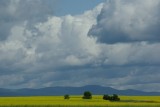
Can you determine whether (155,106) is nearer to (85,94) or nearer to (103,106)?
(103,106)

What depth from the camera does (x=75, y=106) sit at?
9925 centimetres

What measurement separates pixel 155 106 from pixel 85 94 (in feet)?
155

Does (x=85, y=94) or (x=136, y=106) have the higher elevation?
(x=85, y=94)

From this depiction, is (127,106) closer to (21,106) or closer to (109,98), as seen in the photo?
(21,106)

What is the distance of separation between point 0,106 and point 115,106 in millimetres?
22126

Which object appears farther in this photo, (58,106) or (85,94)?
(85,94)

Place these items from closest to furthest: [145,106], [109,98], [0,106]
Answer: [0,106] < [145,106] < [109,98]

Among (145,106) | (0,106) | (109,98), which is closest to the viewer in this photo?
(0,106)

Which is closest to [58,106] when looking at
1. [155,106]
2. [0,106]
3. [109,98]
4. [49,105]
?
[49,105]

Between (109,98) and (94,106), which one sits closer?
(94,106)

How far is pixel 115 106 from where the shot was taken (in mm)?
101000

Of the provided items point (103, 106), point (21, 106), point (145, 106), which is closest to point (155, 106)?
point (145, 106)

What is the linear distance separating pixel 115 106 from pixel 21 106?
1813 centimetres

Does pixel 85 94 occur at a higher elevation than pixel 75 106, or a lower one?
higher
